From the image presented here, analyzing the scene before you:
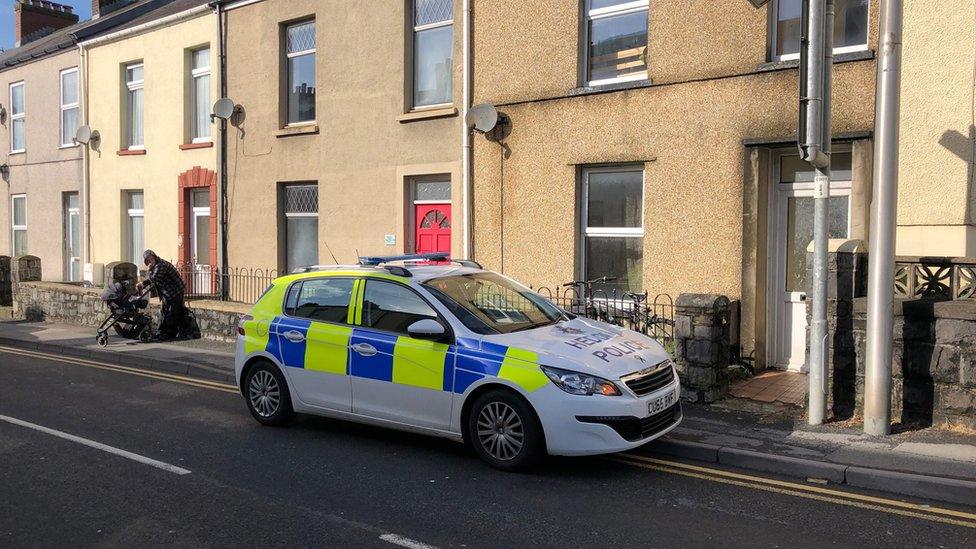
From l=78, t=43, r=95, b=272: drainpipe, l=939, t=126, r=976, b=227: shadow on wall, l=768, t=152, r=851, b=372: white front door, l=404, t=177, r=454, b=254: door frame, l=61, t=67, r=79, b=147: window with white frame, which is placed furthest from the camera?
l=61, t=67, r=79, b=147: window with white frame

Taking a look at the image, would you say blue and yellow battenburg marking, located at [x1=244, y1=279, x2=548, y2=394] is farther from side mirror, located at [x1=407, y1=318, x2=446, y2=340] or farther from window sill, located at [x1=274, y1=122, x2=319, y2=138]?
window sill, located at [x1=274, y1=122, x2=319, y2=138]

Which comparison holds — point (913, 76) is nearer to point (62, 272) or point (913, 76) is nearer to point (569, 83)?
point (569, 83)

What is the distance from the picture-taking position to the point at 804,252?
10070 mm

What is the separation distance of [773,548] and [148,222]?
17.2 meters

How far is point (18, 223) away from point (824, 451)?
24.2m

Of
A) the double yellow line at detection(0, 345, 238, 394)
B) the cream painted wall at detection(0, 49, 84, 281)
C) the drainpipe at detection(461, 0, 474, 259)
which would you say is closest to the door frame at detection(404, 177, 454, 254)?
the drainpipe at detection(461, 0, 474, 259)

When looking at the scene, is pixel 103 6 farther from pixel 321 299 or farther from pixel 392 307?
pixel 392 307

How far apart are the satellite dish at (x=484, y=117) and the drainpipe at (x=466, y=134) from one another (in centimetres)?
27

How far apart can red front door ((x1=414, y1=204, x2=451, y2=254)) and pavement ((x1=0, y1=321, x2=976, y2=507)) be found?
6041mm

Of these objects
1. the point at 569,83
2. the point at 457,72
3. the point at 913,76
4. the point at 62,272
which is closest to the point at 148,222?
the point at 62,272

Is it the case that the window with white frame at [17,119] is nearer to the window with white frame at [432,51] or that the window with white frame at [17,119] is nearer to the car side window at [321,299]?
the window with white frame at [432,51]

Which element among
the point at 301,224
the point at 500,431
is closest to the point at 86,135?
→ the point at 301,224

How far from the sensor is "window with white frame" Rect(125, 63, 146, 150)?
64.1 feet

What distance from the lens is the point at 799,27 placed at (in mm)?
9844
